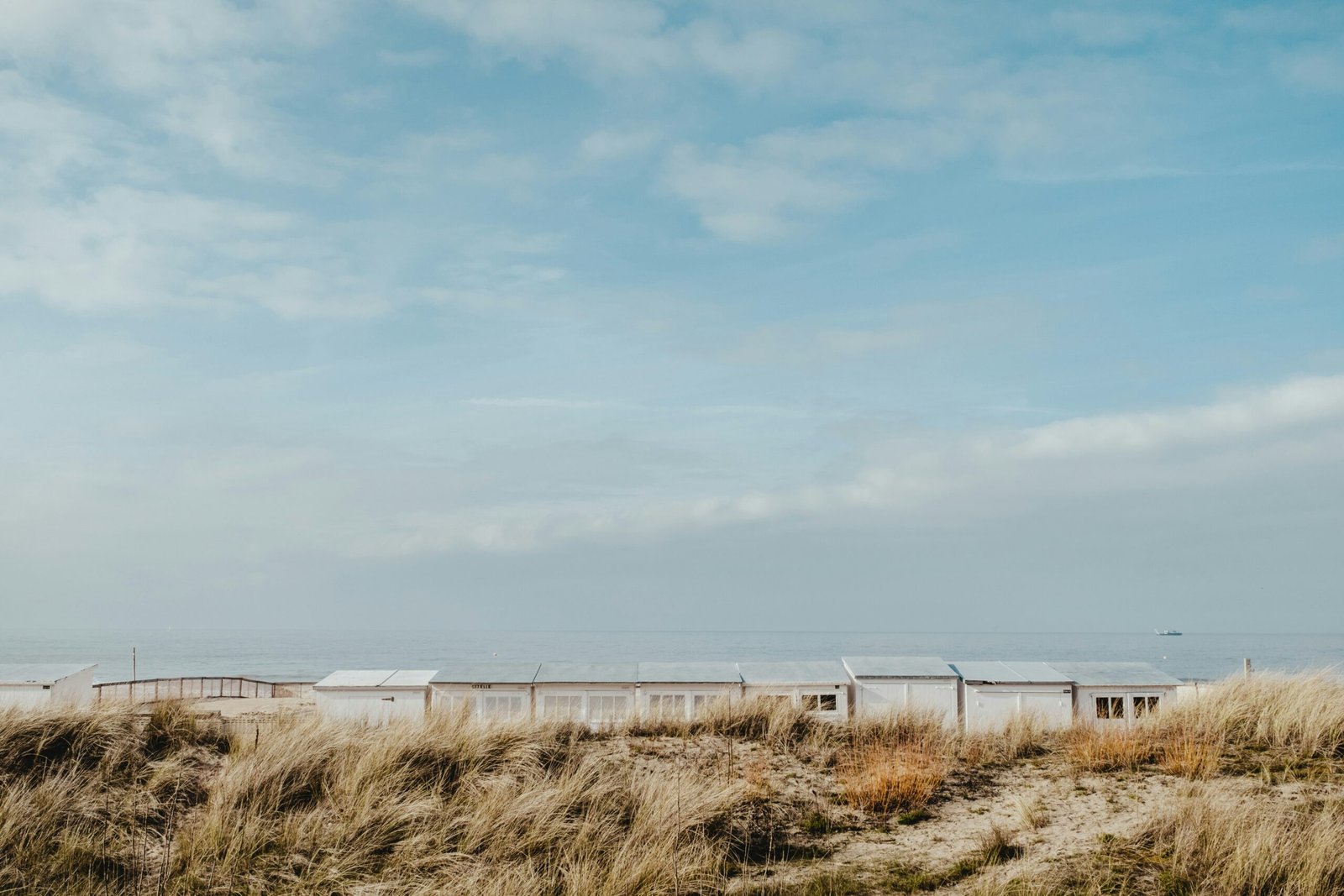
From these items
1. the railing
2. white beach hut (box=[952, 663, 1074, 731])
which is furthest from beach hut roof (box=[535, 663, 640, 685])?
the railing

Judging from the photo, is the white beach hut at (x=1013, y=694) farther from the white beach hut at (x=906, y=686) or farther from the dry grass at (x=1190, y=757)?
the dry grass at (x=1190, y=757)

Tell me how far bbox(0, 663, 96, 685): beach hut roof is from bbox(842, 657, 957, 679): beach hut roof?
18959mm

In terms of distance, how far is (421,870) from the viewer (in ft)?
24.2

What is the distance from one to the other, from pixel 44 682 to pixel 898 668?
65.9 feet

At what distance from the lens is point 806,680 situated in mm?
22422

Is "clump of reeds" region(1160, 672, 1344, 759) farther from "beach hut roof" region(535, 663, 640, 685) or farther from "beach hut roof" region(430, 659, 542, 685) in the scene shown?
"beach hut roof" region(430, 659, 542, 685)

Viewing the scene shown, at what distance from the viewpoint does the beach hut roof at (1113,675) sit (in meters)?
22.9

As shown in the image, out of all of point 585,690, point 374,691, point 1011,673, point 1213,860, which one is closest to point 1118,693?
point 1011,673

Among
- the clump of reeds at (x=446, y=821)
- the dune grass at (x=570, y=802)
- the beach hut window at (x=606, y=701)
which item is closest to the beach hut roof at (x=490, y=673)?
the beach hut window at (x=606, y=701)

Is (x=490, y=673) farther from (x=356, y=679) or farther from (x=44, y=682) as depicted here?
(x=44, y=682)

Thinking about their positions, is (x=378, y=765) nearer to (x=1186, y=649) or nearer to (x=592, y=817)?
(x=592, y=817)

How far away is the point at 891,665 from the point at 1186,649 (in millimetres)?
125704

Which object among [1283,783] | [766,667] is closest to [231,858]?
[1283,783]

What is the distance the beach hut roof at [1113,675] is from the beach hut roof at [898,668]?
3.19 metres
